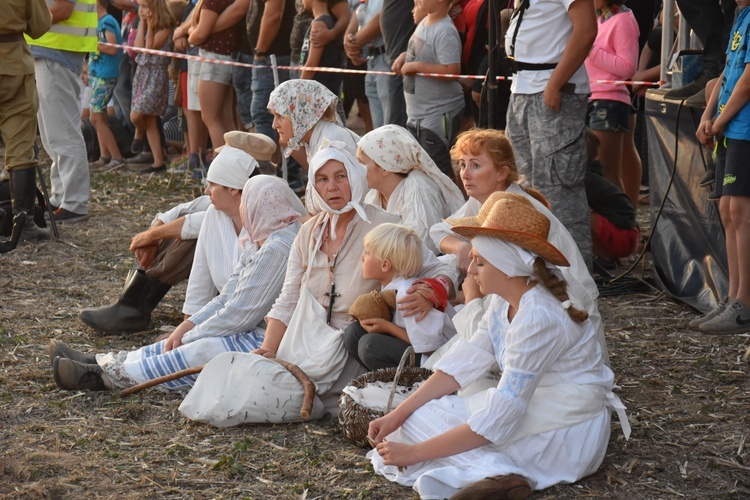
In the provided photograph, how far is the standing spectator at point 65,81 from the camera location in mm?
7895

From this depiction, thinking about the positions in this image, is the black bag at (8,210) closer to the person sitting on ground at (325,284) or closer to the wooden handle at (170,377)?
the wooden handle at (170,377)

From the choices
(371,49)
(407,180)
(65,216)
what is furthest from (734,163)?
(65,216)

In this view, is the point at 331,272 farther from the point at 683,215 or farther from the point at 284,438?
the point at 683,215

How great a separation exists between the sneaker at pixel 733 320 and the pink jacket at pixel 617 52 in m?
2.19

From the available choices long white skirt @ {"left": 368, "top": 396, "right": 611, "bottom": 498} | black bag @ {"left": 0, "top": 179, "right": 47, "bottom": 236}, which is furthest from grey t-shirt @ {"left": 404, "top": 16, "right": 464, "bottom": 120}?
long white skirt @ {"left": 368, "top": 396, "right": 611, "bottom": 498}

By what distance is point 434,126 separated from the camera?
7.07m

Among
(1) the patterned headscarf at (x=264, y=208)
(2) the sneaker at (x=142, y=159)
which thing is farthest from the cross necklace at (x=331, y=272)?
(2) the sneaker at (x=142, y=159)

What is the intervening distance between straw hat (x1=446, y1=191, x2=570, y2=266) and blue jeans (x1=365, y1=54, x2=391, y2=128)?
14.6 feet

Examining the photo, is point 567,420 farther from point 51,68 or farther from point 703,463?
point 51,68

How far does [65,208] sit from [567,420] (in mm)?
6023

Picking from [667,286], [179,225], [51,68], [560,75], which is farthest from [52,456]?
[51,68]

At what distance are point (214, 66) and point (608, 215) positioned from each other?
4.25 metres

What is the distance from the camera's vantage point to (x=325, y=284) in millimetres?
4414

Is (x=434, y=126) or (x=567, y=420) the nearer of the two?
(x=567, y=420)
